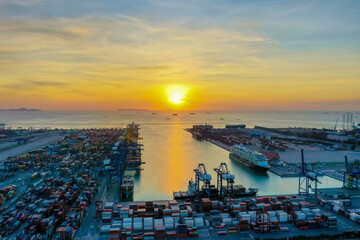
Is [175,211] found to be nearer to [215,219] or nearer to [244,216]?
[215,219]

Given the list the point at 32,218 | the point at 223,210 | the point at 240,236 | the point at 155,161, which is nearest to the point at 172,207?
the point at 223,210

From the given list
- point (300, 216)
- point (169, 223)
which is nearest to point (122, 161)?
point (169, 223)

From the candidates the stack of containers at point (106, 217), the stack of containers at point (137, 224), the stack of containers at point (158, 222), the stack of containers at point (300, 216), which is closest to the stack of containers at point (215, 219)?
the stack of containers at point (158, 222)

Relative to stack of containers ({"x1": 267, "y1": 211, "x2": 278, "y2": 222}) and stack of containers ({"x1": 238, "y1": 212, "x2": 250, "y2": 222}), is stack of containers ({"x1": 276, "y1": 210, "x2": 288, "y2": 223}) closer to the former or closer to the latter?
stack of containers ({"x1": 267, "y1": 211, "x2": 278, "y2": 222})

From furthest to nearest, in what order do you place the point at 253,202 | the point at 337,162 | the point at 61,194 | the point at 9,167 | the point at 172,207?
1. the point at 337,162
2. the point at 9,167
3. the point at 61,194
4. the point at 253,202
5. the point at 172,207

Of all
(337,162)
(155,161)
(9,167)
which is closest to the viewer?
(9,167)

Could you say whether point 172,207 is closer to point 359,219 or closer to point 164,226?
point 164,226

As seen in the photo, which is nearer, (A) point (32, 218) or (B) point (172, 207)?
(A) point (32, 218)
